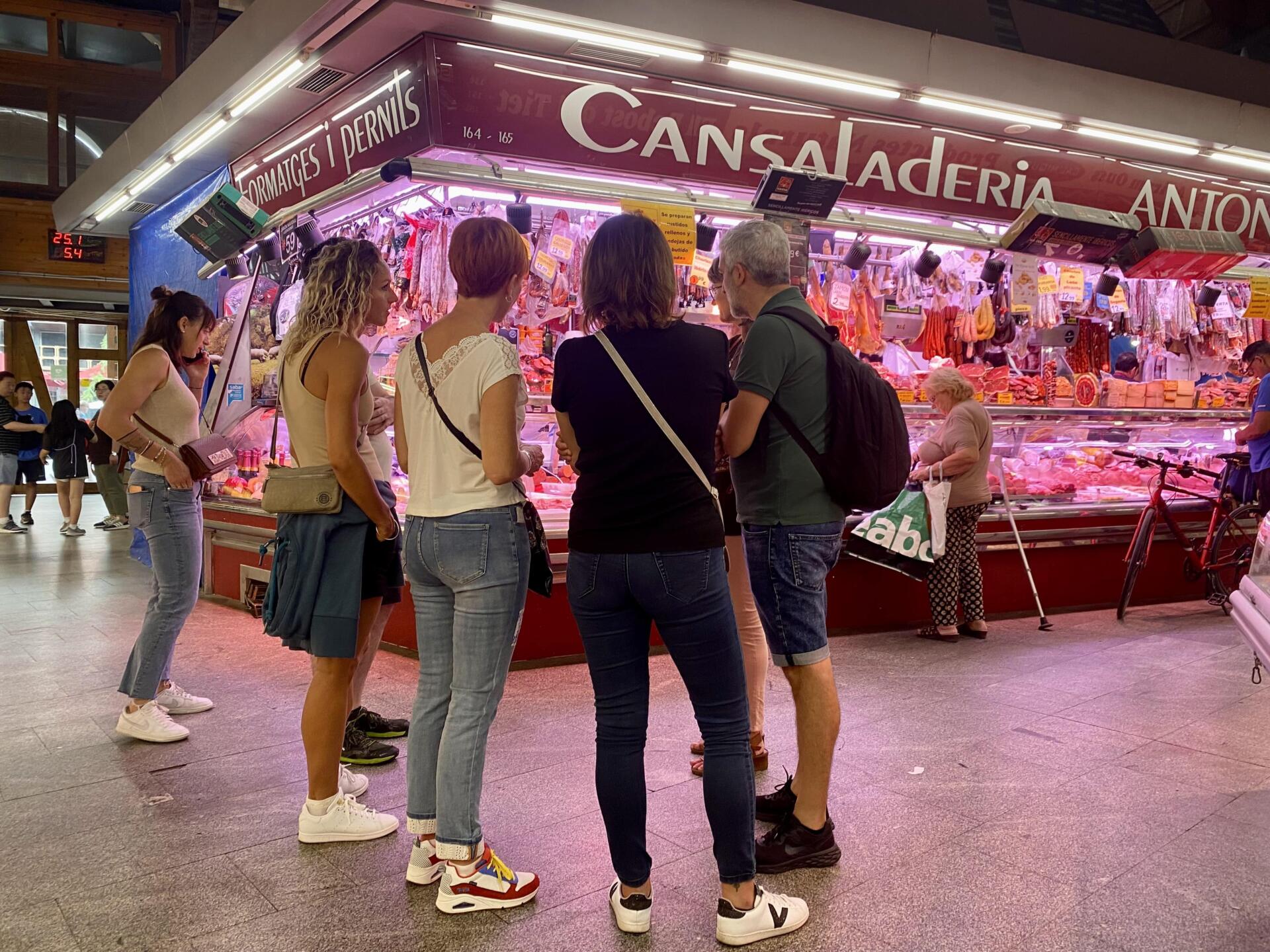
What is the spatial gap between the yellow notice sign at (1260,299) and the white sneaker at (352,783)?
747cm

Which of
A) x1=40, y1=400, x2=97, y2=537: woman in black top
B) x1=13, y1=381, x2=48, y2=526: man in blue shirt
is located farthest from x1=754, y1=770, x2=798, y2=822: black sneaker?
x1=13, y1=381, x2=48, y2=526: man in blue shirt

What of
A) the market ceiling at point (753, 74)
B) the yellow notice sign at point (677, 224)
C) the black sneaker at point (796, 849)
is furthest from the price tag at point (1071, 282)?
the black sneaker at point (796, 849)

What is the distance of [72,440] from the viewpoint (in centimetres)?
1129

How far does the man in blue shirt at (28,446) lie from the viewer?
37.3 feet

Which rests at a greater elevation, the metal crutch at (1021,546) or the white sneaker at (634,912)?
the metal crutch at (1021,546)

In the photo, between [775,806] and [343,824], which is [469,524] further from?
[775,806]

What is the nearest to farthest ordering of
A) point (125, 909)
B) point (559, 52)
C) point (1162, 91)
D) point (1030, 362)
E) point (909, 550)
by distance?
point (125, 909), point (559, 52), point (909, 550), point (1162, 91), point (1030, 362)

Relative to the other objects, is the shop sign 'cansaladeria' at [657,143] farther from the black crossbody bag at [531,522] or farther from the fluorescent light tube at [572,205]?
the black crossbody bag at [531,522]

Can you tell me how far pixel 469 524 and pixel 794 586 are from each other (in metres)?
0.92

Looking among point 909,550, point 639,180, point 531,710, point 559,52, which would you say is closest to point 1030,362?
point 909,550

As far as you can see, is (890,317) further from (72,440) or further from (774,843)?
(72,440)

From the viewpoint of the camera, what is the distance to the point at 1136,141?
672 cm

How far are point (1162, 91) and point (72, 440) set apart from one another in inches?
447

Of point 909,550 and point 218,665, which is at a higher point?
point 909,550
